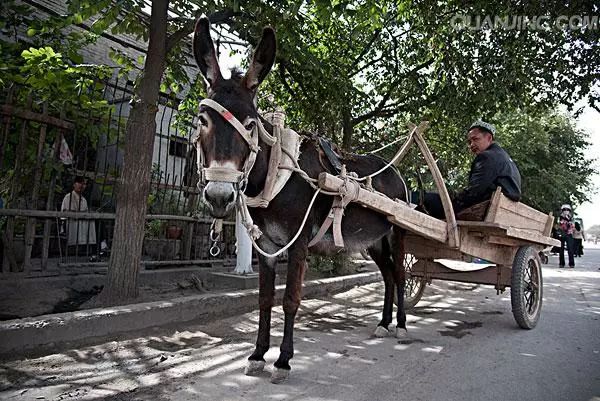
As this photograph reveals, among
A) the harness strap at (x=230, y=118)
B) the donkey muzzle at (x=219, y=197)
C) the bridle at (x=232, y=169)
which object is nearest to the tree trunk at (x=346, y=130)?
the bridle at (x=232, y=169)

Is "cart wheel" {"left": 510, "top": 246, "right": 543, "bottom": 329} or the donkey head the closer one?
the donkey head

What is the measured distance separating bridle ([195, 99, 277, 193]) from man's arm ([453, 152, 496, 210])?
3.04 meters

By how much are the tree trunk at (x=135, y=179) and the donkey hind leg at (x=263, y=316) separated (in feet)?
6.86

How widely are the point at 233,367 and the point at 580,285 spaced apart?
8.87 m

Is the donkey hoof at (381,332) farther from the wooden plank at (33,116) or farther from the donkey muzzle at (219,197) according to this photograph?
the wooden plank at (33,116)

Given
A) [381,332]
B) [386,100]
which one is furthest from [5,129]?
[386,100]

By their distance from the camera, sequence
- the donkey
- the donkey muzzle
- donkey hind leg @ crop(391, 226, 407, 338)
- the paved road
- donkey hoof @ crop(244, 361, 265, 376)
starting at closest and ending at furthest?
1. the donkey muzzle
2. the donkey
3. the paved road
4. donkey hoof @ crop(244, 361, 265, 376)
5. donkey hind leg @ crop(391, 226, 407, 338)

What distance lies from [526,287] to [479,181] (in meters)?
1.45

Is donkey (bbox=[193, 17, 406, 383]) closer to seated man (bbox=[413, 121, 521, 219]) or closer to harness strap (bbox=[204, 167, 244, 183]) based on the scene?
harness strap (bbox=[204, 167, 244, 183])

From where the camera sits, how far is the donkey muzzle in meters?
2.59

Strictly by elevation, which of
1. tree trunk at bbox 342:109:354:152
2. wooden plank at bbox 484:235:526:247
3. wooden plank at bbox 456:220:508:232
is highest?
tree trunk at bbox 342:109:354:152

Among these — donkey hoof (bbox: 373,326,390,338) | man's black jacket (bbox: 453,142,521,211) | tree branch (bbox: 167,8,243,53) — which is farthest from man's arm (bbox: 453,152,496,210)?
tree branch (bbox: 167,8,243,53)

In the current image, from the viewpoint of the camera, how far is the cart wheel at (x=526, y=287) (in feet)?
15.4

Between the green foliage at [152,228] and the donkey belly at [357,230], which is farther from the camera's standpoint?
the green foliage at [152,228]
